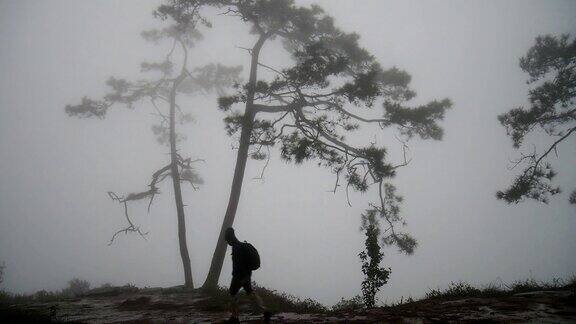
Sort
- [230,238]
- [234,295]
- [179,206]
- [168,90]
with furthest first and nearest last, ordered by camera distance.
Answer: [168,90]
[179,206]
[230,238]
[234,295]

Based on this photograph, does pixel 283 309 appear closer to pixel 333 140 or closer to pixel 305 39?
pixel 333 140

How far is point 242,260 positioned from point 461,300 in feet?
16.3

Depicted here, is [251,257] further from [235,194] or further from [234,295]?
[235,194]

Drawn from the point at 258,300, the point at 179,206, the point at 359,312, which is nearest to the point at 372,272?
the point at 359,312

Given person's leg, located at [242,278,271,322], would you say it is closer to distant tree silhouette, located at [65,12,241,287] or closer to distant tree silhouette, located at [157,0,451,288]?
distant tree silhouette, located at [157,0,451,288]

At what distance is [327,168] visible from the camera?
38.3 feet

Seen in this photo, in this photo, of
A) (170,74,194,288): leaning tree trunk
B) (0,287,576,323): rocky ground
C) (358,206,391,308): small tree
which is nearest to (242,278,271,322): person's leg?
(0,287,576,323): rocky ground

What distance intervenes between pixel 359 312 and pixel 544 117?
11248mm

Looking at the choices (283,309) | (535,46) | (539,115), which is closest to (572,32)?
(535,46)

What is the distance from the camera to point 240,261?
7184mm

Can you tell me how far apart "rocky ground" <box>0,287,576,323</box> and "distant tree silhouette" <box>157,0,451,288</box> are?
2558mm

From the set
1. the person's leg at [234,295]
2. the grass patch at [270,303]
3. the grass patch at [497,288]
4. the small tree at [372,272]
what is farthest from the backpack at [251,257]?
the grass patch at [497,288]

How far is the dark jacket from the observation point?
281 inches

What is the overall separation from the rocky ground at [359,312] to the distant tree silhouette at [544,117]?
248 inches
